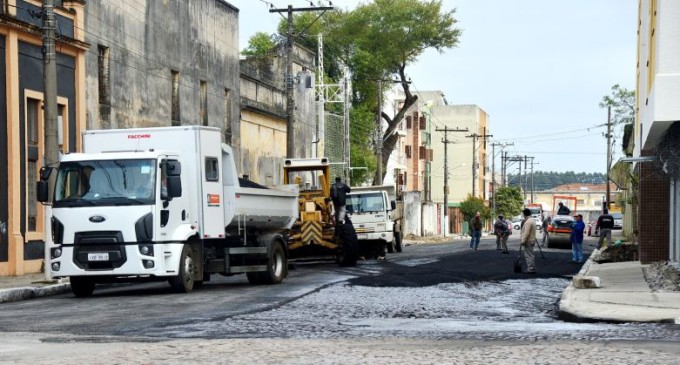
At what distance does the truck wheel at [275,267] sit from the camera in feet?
82.6

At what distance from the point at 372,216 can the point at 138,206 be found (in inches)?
852

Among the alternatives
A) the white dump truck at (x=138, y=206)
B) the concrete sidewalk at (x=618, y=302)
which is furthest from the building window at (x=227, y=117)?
the white dump truck at (x=138, y=206)

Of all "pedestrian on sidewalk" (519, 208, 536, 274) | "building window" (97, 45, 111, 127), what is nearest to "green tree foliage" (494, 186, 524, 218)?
"building window" (97, 45, 111, 127)

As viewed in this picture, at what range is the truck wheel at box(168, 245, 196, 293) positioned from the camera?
22.3m

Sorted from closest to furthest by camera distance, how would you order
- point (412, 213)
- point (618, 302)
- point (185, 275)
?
point (618, 302) → point (185, 275) → point (412, 213)

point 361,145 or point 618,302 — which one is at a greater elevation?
point 361,145

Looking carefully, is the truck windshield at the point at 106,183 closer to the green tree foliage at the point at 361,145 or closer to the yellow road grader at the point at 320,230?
the yellow road grader at the point at 320,230

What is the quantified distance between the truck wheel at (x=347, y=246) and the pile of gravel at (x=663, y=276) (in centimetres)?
803

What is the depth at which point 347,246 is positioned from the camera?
34.2m

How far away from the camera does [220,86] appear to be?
4838 cm

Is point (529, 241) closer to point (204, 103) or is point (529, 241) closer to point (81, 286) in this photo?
point (81, 286)

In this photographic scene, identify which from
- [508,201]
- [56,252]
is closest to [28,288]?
[56,252]

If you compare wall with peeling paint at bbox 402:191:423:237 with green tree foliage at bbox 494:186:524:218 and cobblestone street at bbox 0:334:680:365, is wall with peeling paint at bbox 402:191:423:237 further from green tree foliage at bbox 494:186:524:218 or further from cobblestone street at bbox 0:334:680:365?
cobblestone street at bbox 0:334:680:365

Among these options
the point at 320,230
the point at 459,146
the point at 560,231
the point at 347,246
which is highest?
the point at 459,146
